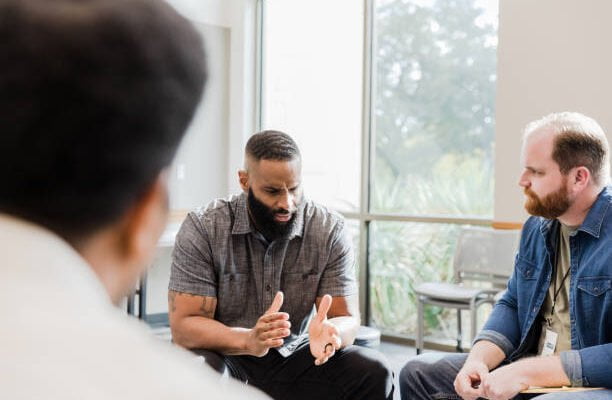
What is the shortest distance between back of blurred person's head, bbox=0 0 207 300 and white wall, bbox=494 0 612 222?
Result: 12.7 feet

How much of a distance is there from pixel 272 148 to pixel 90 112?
1.79 m

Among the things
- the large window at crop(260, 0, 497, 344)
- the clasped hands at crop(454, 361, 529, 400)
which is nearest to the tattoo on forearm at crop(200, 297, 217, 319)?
the clasped hands at crop(454, 361, 529, 400)

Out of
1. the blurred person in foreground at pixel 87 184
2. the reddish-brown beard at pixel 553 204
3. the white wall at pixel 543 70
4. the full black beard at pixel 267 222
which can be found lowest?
the full black beard at pixel 267 222

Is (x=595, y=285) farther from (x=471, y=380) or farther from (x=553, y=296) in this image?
(x=471, y=380)

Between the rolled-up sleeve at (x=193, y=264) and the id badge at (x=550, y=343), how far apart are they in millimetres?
1023

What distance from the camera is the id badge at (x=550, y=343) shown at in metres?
2.00

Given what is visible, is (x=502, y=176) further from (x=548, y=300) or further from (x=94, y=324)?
(x=94, y=324)

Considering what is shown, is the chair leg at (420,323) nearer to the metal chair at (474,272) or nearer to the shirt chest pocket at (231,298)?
the metal chair at (474,272)

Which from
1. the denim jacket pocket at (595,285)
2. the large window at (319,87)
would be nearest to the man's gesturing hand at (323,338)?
the denim jacket pocket at (595,285)

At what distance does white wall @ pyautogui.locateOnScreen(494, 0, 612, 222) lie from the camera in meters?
3.97

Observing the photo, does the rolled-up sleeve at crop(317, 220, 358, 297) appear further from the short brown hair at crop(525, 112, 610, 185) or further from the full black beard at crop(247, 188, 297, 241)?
the short brown hair at crop(525, 112, 610, 185)

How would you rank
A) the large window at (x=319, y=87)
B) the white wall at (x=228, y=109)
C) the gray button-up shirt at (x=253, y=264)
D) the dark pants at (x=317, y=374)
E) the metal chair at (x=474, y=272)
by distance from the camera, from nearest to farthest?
the dark pants at (x=317, y=374) → the gray button-up shirt at (x=253, y=264) → the metal chair at (x=474, y=272) → the large window at (x=319, y=87) → the white wall at (x=228, y=109)

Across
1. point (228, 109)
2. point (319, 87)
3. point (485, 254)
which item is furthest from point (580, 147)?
point (228, 109)

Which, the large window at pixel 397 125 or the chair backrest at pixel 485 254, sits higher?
the large window at pixel 397 125
